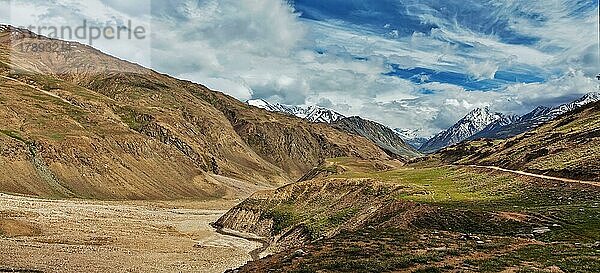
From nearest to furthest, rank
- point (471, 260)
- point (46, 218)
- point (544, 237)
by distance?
point (471, 260) → point (544, 237) → point (46, 218)

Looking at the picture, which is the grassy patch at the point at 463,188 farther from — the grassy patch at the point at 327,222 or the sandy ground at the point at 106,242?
the sandy ground at the point at 106,242

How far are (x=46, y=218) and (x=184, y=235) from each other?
27574 mm

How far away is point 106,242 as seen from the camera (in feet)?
235

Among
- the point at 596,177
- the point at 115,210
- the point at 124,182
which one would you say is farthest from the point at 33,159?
the point at 596,177

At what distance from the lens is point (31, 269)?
159 feet

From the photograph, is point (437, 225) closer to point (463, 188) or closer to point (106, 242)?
point (463, 188)

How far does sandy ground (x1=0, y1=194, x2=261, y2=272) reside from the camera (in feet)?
180

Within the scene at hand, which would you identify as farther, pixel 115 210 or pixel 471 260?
pixel 115 210

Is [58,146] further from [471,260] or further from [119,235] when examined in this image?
[471,260]

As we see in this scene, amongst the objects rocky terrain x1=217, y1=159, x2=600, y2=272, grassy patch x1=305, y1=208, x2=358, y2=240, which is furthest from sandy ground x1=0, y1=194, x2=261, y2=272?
rocky terrain x1=217, y1=159, x2=600, y2=272

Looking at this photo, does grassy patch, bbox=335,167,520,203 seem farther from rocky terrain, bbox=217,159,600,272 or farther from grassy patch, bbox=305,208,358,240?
grassy patch, bbox=305,208,358,240

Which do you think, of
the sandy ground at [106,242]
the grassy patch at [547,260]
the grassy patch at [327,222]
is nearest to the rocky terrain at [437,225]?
the grassy patch at [547,260]

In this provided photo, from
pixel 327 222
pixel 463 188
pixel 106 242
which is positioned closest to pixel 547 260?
pixel 327 222

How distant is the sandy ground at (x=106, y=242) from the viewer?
54750 mm
